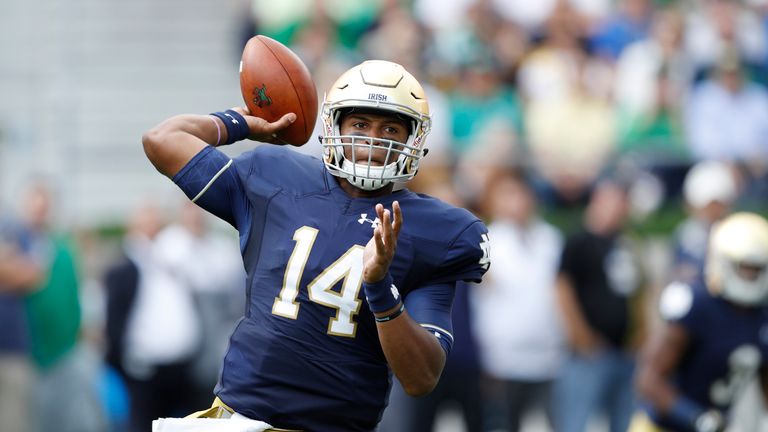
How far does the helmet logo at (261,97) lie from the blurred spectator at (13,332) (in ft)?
13.5

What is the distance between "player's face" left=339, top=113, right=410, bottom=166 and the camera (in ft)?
13.8

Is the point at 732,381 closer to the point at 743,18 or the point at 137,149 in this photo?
the point at 743,18

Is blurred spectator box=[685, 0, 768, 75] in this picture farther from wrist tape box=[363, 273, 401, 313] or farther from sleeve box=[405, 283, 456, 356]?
wrist tape box=[363, 273, 401, 313]

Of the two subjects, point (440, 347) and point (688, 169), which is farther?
point (688, 169)

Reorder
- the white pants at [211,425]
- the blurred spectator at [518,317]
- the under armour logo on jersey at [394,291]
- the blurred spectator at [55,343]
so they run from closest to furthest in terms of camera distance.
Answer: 1. the under armour logo on jersey at [394,291]
2. the white pants at [211,425]
3. the blurred spectator at [55,343]
4. the blurred spectator at [518,317]

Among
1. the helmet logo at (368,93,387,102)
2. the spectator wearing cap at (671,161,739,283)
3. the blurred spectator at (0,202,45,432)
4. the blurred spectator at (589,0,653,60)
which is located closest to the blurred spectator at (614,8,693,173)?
the blurred spectator at (589,0,653,60)

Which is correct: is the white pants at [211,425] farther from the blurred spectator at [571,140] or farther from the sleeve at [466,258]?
the blurred spectator at [571,140]

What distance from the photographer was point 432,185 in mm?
9203

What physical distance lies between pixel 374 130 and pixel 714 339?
3.09m

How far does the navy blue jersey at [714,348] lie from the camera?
6660mm

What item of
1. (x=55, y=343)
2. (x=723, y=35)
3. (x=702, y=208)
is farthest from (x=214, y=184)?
(x=723, y=35)

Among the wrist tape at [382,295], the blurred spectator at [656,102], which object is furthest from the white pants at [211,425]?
the blurred spectator at [656,102]

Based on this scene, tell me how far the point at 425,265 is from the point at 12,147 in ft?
26.8

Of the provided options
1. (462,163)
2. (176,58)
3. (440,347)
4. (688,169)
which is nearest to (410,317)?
(440,347)
